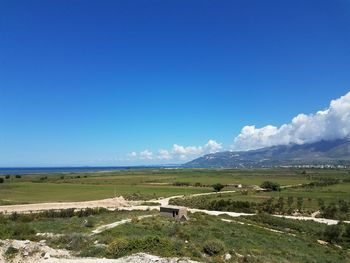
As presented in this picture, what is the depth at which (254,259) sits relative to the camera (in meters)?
25.9

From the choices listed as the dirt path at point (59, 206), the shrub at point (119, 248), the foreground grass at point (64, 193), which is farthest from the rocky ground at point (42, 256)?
the foreground grass at point (64, 193)

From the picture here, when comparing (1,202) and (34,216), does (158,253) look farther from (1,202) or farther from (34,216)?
(1,202)

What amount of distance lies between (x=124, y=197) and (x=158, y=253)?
64940mm

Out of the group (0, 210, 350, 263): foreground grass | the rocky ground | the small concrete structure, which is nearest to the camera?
the rocky ground

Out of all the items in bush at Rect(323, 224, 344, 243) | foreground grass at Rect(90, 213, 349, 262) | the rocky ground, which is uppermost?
the rocky ground

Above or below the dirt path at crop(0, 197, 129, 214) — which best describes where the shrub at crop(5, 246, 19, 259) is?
above

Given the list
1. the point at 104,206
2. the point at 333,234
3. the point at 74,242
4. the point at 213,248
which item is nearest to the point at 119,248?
the point at 74,242

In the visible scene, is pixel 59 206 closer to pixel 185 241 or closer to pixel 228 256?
pixel 185 241

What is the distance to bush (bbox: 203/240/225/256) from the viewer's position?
88.1 feet

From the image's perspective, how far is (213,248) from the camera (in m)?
27.0

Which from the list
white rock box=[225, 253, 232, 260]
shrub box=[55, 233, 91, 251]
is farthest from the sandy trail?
white rock box=[225, 253, 232, 260]

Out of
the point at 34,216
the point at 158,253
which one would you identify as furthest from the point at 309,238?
the point at 34,216

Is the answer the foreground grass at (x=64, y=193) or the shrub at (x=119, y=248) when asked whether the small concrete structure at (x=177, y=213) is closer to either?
the shrub at (x=119, y=248)

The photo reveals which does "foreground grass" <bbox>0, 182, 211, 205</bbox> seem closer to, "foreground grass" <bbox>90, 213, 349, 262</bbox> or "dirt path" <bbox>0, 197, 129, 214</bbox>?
"dirt path" <bbox>0, 197, 129, 214</bbox>
